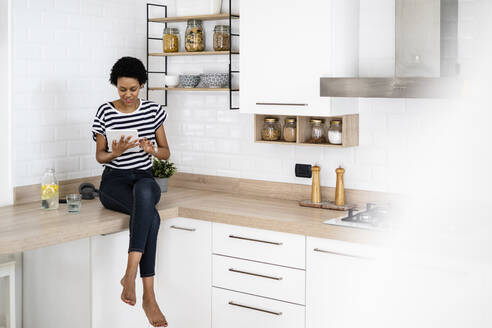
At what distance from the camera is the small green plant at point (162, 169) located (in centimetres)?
418

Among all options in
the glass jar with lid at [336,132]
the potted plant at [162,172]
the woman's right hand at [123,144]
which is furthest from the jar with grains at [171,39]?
the glass jar with lid at [336,132]

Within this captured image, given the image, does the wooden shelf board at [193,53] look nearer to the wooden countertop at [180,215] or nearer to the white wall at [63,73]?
the white wall at [63,73]

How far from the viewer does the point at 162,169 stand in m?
4.19

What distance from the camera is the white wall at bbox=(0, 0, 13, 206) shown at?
3.67 meters

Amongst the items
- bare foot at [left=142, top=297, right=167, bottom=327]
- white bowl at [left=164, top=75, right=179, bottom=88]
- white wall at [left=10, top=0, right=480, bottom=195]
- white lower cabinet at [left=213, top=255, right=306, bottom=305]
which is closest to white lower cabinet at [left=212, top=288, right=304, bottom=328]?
white lower cabinet at [left=213, top=255, right=306, bottom=305]

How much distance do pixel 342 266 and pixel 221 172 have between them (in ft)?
4.67

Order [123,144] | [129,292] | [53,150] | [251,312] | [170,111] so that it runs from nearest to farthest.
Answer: [129,292]
[251,312]
[123,144]
[53,150]
[170,111]

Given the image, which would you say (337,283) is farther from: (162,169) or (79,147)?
(79,147)

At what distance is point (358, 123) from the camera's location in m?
3.65

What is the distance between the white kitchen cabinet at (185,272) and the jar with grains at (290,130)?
0.68 m

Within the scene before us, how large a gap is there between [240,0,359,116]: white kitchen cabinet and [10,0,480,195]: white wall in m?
0.09

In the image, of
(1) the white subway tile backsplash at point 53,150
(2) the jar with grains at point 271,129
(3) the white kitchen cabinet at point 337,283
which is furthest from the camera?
(1) the white subway tile backsplash at point 53,150

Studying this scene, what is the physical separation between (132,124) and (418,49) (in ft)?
5.41

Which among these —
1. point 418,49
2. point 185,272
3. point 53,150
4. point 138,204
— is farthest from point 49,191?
point 418,49
